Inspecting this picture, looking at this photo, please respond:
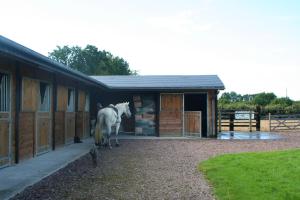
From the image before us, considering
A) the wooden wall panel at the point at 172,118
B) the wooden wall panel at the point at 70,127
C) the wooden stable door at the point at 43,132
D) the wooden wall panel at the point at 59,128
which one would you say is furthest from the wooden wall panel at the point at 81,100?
the wooden stable door at the point at 43,132

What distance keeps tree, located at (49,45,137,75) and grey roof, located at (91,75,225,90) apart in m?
39.0

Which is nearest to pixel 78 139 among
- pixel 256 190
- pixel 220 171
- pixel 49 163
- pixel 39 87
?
pixel 39 87

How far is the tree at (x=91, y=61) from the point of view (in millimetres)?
62666

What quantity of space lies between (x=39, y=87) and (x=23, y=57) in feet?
12.9

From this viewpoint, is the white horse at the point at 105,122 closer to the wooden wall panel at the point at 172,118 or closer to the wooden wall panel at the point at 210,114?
the wooden wall panel at the point at 172,118

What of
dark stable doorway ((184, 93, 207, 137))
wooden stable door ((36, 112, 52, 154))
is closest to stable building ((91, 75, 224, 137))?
dark stable doorway ((184, 93, 207, 137))

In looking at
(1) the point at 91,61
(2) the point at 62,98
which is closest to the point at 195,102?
(2) the point at 62,98

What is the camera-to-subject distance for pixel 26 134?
33.8ft

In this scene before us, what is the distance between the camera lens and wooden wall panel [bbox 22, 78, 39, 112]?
10.2 metres

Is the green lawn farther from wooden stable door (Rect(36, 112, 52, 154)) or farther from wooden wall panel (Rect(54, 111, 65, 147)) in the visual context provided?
wooden wall panel (Rect(54, 111, 65, 147))

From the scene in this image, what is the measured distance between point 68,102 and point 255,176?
29.4 ft

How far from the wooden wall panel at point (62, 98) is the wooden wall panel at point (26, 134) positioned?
2706 millimetres

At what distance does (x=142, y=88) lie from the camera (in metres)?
19.9

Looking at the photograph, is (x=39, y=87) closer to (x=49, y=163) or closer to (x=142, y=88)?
(x=49, y=163)
